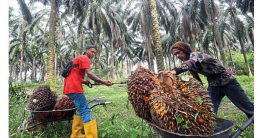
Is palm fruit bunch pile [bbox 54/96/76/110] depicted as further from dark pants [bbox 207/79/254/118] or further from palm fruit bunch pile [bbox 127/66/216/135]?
dark pants [bbox 207/79/254/118]

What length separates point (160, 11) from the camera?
19.2 m

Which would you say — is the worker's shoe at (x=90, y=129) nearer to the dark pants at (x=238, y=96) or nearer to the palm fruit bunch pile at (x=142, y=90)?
the palm fruit bunch pile at (x=142, y=90)

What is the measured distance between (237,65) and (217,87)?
1659 cm

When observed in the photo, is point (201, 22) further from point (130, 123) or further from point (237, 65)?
point (130, 123)

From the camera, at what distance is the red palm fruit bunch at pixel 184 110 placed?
1.24m

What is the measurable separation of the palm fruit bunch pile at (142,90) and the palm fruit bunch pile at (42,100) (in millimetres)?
1967

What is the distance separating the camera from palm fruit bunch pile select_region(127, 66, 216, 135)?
4.07ft

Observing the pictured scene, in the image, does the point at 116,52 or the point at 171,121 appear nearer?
the point at 171,121

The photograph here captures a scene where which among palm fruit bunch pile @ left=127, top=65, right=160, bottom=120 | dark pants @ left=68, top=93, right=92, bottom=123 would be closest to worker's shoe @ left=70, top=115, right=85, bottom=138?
dark pants @ left=68, top=93, right=92, bottom=123

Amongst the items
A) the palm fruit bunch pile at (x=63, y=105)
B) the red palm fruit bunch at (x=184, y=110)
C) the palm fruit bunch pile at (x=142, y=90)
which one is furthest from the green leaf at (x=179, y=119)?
the palm fruit bunch pile at (x=63, y=105)

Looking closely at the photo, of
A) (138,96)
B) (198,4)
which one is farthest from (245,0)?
(138,96)

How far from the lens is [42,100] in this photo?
113 inches

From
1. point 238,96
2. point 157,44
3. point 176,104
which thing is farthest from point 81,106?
point 157,44

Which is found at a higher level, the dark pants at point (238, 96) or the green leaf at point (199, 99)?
the green leaf at point (199, 99)
